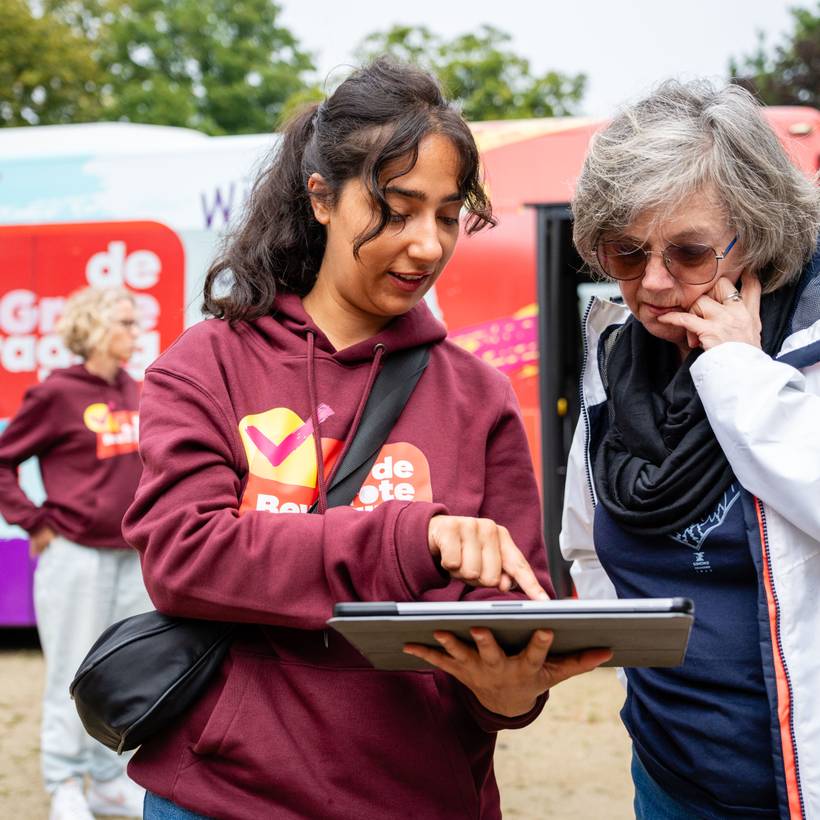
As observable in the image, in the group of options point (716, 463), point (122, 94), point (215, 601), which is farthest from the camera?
point (122, 94)

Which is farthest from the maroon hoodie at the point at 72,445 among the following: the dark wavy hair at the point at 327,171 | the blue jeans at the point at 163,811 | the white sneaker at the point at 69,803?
the blue jeans at the point at 163,811

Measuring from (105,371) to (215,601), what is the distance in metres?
3.21

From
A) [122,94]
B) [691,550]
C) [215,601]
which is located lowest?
[122,94]

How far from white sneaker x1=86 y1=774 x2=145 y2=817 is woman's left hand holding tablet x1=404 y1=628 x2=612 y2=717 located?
3071mm

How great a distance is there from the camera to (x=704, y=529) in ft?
5.20

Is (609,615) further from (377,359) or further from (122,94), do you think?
(122,94)

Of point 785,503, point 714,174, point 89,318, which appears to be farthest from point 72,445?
point 785,503

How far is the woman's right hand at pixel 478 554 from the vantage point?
130 cm

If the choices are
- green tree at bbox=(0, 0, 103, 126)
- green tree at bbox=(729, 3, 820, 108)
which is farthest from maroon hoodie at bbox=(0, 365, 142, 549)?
green tree at bbox=(729, 3, 820, 108)

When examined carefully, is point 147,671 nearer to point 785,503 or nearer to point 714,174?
point 785,503

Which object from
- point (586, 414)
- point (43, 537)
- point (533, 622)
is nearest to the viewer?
point (533, 622)

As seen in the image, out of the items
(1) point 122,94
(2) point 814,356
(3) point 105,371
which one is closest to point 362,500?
(2) point 814,356

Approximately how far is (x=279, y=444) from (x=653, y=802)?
914 millimetres

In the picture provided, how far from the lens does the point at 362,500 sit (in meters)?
1.51
